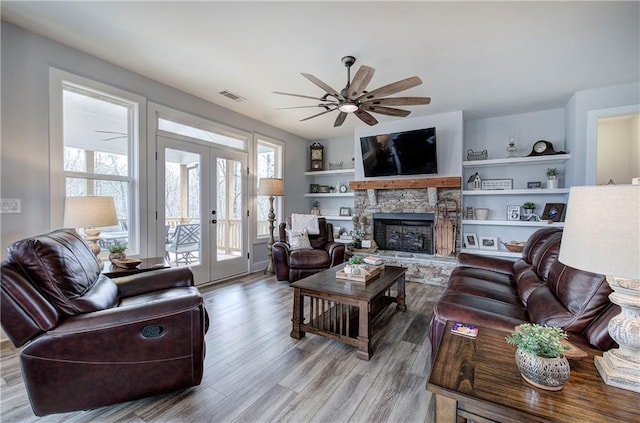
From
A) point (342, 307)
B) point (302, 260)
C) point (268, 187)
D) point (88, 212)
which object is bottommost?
point (342, 307)

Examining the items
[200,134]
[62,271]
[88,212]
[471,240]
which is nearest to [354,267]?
[62,271]

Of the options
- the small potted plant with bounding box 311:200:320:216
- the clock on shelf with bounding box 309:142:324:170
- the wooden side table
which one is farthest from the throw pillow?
the clock on shelf with bounding box 309:142:324:170

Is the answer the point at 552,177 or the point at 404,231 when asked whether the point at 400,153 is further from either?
the point at 552,177

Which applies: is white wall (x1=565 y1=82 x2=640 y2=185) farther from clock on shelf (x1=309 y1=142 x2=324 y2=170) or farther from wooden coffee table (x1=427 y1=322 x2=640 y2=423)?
clock on shelf (x1=309 y1=142 x2=324 y2=170)

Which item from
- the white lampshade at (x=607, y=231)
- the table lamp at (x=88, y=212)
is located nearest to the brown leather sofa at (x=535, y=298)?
the white lampshade at (x=607, y=231)

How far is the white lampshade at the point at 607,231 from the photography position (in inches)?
30.9

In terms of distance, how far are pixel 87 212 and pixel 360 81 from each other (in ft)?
8.24

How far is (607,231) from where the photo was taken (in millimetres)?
828

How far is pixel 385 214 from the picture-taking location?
5191 millimetres

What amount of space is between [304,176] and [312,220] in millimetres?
1827

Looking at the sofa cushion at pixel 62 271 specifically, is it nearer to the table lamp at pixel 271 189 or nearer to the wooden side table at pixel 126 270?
the wooden side table at pixel 126 270

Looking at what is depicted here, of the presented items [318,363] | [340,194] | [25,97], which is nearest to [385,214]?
[340,194]

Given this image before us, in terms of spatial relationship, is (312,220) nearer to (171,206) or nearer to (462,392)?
(171,206)

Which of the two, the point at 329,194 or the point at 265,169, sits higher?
the point at 265,169
